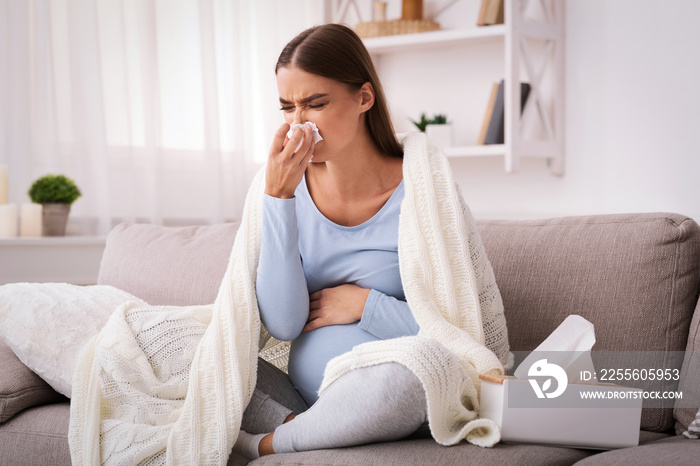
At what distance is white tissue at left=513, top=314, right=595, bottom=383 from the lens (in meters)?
1.25

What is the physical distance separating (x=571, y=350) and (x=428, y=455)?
332 mm

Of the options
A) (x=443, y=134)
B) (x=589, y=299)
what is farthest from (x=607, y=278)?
(x=443, y=134)

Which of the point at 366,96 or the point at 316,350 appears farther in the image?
the point at 366,96

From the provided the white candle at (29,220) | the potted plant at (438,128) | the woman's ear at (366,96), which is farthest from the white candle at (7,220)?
the potted plant at (438,128)

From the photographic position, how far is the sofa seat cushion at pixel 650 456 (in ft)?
3.70

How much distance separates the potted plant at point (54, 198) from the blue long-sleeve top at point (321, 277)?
1.41 metres

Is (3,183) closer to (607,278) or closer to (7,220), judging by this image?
(7,220)

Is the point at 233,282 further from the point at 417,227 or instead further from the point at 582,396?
the point at 582,396

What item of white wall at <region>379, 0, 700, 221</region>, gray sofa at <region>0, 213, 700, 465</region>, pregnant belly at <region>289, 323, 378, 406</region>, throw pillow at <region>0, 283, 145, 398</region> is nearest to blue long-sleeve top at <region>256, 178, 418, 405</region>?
pregnant belly at <region>289, 323, 378, 406</region>

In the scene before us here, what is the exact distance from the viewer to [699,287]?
60.1 inches

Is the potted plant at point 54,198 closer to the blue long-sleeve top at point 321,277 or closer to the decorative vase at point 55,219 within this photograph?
the decorative vase at point 55,219

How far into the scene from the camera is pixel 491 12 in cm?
320

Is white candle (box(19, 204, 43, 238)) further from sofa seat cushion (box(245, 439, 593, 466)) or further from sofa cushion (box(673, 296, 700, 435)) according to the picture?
sofa cushion (box(673, 296, 700, 435))

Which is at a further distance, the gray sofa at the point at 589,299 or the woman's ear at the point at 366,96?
the woman's ear at the point at 366,96
